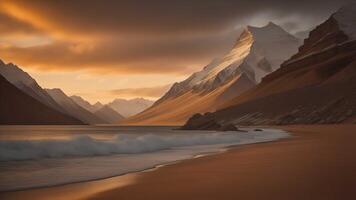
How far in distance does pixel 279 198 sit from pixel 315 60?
166659 millimetres

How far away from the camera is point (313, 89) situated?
399 feet

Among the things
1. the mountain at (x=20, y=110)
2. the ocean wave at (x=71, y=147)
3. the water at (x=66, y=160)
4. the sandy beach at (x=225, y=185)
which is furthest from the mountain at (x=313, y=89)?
the mountain at (x=20, y=110)

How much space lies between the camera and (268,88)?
171875 mm

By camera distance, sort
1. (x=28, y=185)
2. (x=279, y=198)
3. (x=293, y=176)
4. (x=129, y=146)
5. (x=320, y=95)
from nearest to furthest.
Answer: (x=279, y=198) → (x=28, y=185) → (x=293, y=176) → (x=129, y=146) → (x=320, y=95)

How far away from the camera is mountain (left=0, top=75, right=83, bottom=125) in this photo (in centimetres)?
15100

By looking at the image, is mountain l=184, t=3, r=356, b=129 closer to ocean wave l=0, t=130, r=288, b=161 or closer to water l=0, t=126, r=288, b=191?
ocean wave l=0, t=130, r=288, b=161

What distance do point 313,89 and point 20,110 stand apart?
10195 cm

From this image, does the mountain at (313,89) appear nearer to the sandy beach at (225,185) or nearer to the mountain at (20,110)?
the sandy beach at (225,185)

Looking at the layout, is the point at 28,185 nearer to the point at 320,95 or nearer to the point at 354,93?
the point at 354,93

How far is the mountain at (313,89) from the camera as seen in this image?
10106cm

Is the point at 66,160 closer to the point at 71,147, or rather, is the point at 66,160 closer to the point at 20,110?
the point at 71,147

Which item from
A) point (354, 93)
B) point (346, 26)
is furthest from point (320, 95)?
point (346, 26)

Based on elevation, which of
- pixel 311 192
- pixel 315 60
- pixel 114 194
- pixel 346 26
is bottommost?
pixel 311 192

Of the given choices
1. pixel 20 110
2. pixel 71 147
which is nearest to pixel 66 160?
pixel 71 147
